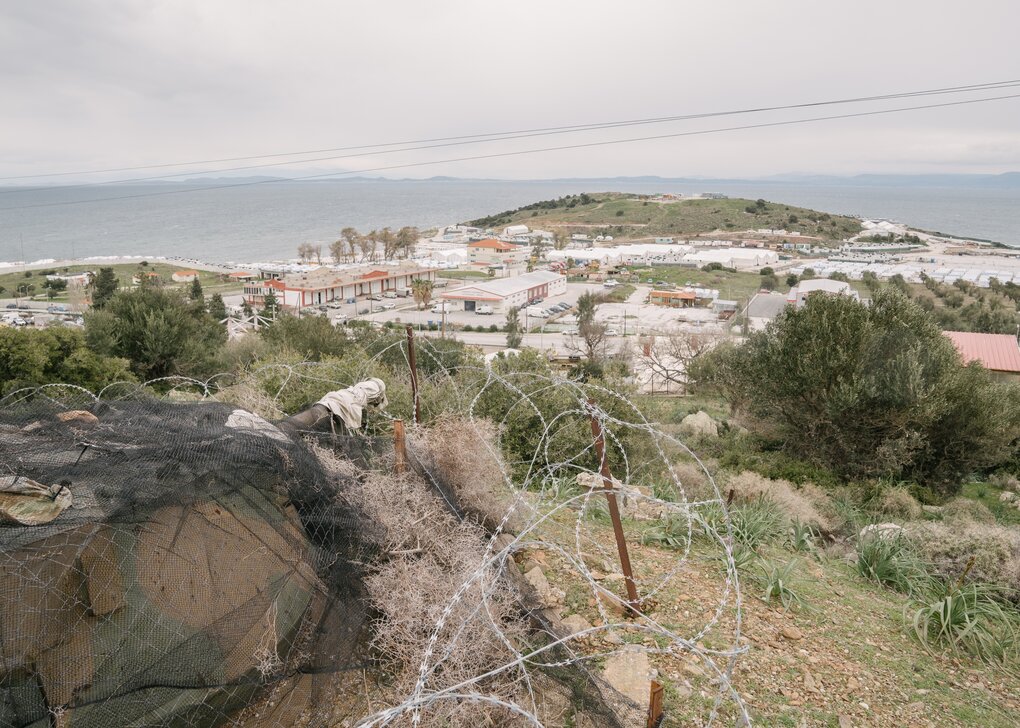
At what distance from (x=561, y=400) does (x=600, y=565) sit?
22.8 feet

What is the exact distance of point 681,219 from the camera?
143 meters

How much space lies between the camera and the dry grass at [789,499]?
889 centimetres

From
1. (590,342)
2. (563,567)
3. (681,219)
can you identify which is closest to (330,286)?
(590,342)

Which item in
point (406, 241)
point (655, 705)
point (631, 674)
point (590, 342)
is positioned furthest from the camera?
point (406, 241)

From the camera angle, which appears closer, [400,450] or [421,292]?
[400,450]

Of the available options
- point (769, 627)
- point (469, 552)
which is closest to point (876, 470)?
point (769, 627)

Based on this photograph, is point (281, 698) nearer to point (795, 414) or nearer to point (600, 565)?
point (600, 565)

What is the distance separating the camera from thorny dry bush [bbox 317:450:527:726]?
4055mm

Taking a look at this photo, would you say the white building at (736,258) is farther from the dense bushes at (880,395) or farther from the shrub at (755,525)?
the shrub at (755,525)

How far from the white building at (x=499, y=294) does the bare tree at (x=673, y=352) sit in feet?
95.3

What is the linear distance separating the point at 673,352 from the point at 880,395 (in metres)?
24.2

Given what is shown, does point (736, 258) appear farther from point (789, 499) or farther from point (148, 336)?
point (789, 499)

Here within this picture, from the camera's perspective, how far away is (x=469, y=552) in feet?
17.1

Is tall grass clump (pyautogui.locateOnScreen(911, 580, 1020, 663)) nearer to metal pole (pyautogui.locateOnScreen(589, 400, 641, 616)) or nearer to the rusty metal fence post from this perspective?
metal pole (pyautogui.locateOnScreen(589, 400, 641, 616))
